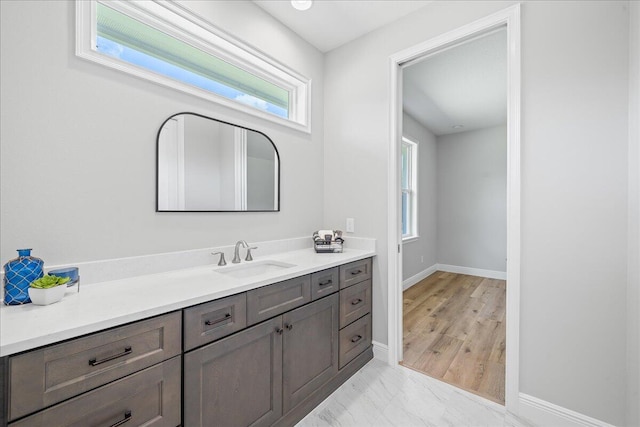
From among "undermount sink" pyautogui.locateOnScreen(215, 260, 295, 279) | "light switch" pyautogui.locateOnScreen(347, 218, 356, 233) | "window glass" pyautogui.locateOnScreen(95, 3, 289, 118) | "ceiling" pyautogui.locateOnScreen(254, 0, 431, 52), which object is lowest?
"undermount sink" pyautogui.locateOnScreen(215, 260, 295, 279)

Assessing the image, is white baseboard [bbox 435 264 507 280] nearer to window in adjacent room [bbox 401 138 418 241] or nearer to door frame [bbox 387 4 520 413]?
window in adjacent room [bbox 401 138 418 241]

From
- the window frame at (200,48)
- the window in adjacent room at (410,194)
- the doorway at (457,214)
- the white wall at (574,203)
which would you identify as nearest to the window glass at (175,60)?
the window frame at (200,48)

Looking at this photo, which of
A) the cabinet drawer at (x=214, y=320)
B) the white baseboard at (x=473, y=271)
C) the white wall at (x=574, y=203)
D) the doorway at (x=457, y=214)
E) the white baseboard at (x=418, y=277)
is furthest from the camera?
the white baseboard at (x=473, y=271)

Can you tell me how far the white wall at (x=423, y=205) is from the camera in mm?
4559

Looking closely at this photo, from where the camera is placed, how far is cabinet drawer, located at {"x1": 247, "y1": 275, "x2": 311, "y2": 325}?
4.49ft

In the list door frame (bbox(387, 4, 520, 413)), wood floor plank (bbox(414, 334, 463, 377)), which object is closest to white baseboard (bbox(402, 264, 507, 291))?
wood floor plank (bbox(414, 334, 463, 377))

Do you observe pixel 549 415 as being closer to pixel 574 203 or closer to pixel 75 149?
pixel 574 203

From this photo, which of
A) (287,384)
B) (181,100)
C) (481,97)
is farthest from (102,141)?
(481,97)

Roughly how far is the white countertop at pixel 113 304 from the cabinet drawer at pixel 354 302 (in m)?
0.47

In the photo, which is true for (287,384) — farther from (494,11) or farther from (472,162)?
(472,162)

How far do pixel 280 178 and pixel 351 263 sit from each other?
3.00 ft

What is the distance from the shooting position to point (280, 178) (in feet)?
7.55

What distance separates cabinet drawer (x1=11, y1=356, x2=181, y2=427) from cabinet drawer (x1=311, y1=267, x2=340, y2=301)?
85 cm

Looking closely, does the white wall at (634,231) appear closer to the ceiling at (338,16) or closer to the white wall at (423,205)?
the ceiling at (338,16)
